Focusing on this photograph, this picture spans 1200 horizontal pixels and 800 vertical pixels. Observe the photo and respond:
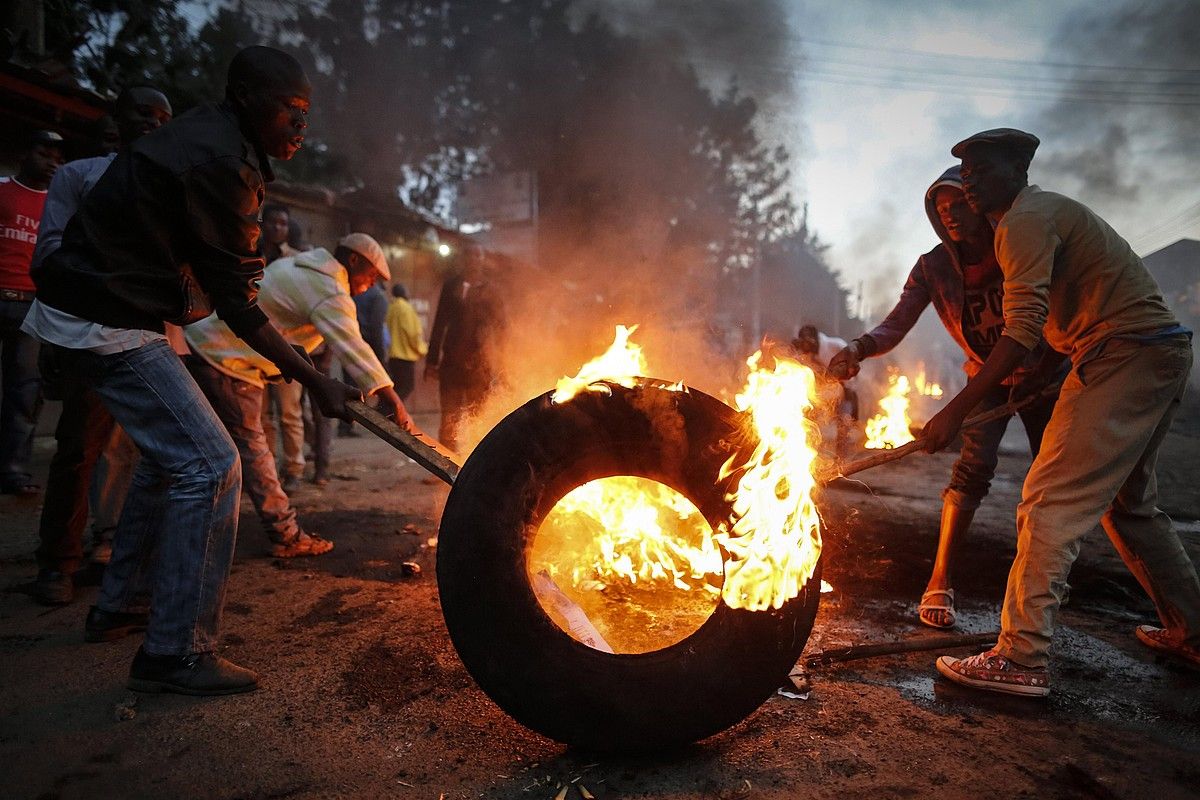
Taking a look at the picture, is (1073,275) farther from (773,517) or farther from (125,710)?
(125,710)

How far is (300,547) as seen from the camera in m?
4.07

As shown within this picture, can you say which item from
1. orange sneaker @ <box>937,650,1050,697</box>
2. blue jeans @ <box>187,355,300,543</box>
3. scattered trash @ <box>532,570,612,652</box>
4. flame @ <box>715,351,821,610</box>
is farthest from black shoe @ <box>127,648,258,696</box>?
orange sneaker @ <box>937,650,1050,697</box>

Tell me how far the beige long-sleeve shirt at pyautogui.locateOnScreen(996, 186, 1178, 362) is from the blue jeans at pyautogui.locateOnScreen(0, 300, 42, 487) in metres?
6.37

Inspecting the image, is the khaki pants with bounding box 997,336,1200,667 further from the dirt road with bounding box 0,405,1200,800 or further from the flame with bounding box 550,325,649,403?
the flame with bounding box 550,325,649,403

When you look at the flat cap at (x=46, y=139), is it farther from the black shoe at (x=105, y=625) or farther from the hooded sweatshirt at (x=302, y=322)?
the black shoe at (x=105, y=625)

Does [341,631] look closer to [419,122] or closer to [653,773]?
[653,773]

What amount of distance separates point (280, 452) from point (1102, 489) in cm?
771

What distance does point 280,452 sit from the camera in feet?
24.9

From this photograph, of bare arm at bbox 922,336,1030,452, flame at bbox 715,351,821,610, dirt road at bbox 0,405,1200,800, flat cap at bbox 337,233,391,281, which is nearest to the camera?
dirt road at bbox 0,405,1200,800

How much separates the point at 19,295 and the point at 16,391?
719 mm

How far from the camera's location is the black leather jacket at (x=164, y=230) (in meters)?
2.26

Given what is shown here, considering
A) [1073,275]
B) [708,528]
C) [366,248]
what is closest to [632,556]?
[708,528]

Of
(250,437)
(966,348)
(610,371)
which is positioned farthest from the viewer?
(250,437)

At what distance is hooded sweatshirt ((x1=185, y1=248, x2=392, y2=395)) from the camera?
363 centimetres
